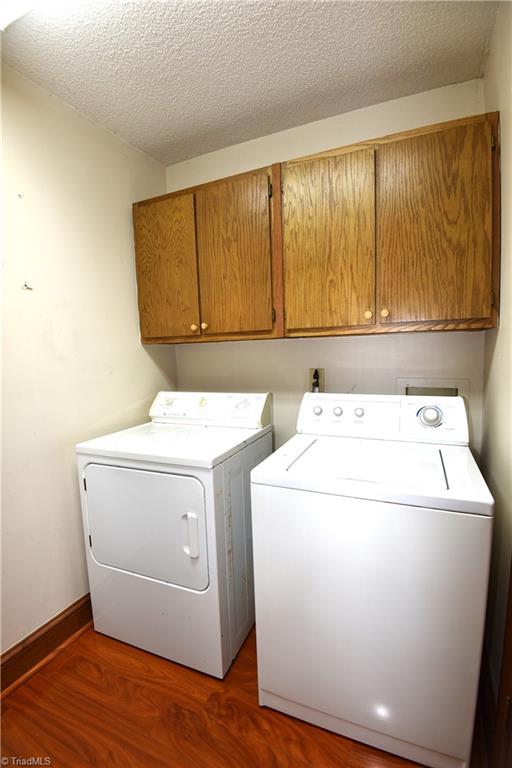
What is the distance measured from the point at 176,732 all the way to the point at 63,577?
0.77 metres

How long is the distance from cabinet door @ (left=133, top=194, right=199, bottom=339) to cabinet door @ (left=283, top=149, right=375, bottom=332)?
0.52 meters

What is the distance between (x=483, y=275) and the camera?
48.1 inches

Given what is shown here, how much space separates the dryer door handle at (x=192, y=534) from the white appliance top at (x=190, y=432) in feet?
0.67

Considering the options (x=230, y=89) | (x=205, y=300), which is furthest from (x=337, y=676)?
(x=230, y=89)

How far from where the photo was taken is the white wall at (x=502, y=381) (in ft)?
3.47

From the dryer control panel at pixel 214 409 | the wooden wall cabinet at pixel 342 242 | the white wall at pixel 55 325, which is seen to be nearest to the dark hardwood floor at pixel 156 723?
the white wall at pixel 55 325

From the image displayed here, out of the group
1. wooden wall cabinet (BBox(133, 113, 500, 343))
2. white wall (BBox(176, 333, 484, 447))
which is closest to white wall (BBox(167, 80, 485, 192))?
wooden wall cabinet (BBox(133, 113, 500, 343))

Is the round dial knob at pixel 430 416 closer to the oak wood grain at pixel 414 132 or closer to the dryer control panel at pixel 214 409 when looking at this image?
the dryer control panel at pixel 214 409

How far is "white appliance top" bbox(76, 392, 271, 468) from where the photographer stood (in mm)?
1306

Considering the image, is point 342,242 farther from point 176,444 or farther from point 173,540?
point 173,540

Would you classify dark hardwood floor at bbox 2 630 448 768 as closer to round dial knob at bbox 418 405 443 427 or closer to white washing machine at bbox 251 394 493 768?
white washing machine at bbox 251 394 493 768

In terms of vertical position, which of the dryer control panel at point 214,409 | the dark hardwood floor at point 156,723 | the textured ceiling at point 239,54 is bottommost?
the dark hardwood floor at point 156,723

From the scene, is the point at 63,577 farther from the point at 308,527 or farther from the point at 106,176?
the point at 106,176

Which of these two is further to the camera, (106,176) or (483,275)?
(106,176)
